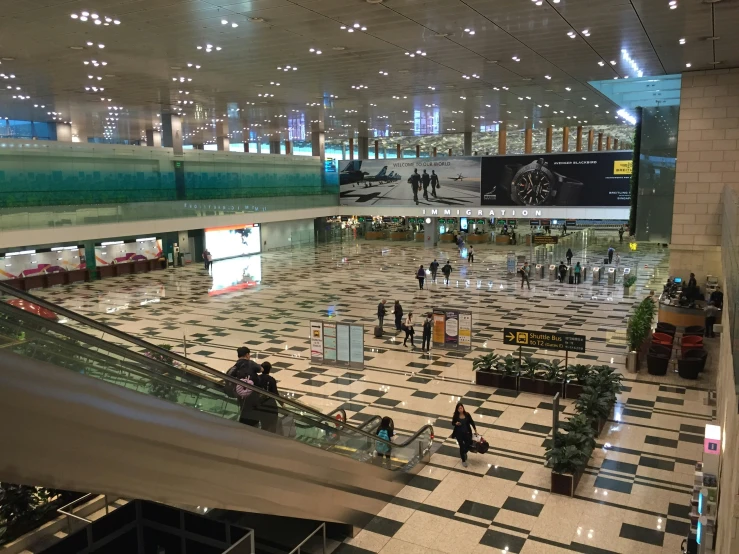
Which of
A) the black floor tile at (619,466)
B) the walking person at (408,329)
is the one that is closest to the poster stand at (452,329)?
the walking person at (408,329)

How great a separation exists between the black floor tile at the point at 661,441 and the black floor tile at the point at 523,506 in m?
→ 3.07

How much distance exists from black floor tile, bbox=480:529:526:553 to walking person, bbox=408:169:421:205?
3429cm

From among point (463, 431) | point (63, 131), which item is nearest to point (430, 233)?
point (63, 131)

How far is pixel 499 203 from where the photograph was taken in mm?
36906

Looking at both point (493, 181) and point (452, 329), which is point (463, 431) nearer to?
point (452, 329)

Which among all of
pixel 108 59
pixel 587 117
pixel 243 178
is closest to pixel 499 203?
pixel 587 117

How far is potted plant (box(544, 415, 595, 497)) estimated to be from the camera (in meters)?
8.19

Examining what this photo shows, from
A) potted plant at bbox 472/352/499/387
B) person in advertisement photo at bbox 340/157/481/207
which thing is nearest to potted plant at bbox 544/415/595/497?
potted plant at bbox 472/352/499/387

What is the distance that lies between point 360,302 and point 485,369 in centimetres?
944

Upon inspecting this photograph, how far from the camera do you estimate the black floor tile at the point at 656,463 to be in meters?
8.98

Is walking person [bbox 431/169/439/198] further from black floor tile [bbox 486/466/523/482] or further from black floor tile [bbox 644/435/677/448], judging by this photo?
black floor tile [bbox 486/466/523/482]

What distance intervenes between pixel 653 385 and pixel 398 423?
5959mm

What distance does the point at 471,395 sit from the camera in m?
12.2

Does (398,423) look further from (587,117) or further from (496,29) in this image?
(587,117)
